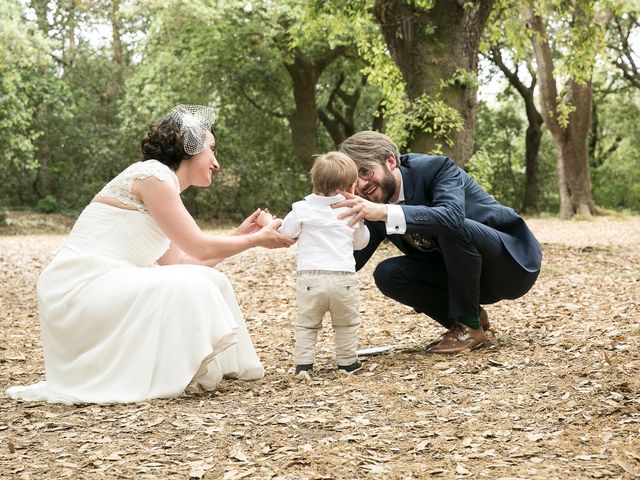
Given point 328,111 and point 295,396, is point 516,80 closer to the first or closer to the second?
point 328,111

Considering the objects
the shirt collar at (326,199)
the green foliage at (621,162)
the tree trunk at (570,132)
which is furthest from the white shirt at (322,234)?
the green foliage at (621,162)

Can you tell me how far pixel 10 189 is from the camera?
1084 inches

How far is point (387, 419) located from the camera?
4.10 metres

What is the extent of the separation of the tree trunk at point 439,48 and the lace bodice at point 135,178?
290 inches

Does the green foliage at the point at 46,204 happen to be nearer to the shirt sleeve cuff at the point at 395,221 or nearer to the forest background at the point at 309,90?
the forest background at the point at 309,90

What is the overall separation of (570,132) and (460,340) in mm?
18090

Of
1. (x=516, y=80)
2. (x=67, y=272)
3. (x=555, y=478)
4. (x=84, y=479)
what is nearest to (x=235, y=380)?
(x=67, y=272)

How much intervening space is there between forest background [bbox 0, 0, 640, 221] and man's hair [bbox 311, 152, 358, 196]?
7.12 metres

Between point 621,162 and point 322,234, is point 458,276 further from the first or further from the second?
point 621,162

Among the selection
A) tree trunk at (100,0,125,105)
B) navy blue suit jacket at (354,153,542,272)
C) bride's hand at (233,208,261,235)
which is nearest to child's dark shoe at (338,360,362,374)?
navy blue suit jacket at (354,153,542,272)

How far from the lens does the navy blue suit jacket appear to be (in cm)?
498

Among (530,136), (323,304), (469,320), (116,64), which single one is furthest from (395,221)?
(116,64)

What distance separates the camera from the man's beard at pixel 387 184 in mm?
5195

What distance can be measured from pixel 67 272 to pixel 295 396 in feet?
4.81
